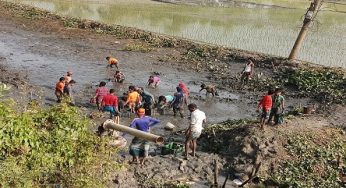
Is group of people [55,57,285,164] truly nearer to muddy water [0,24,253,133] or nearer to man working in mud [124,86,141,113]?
man working in mud [124,86,141,113]

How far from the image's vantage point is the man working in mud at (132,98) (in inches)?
643

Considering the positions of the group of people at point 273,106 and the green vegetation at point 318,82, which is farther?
the green vegetation at point 318,82

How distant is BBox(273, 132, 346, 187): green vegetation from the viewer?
42.7ft

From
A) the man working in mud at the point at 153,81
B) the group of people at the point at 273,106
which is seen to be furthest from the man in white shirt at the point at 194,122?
the man working in mud at the point at 153,81

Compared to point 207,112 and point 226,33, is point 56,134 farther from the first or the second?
point 226,33

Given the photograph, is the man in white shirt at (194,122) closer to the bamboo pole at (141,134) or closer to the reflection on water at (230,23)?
the bamboo pole at (141,134)

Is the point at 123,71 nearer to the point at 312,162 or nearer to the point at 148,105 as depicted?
the point at 148,105

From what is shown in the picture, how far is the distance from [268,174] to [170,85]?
356 inches

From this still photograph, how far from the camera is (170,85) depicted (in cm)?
2139

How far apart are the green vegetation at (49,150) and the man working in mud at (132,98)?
6.65m

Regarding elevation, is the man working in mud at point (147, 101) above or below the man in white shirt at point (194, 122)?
below

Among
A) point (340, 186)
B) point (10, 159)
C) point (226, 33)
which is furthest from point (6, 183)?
point (226, 33)

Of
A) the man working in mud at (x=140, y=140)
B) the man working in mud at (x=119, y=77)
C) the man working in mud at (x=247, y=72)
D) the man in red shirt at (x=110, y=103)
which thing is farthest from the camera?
the man working in mud at (x=247, y=72)

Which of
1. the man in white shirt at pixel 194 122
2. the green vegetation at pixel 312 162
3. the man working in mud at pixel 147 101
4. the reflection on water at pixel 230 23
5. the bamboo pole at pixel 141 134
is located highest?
the reflection on water at pixel 230 23
